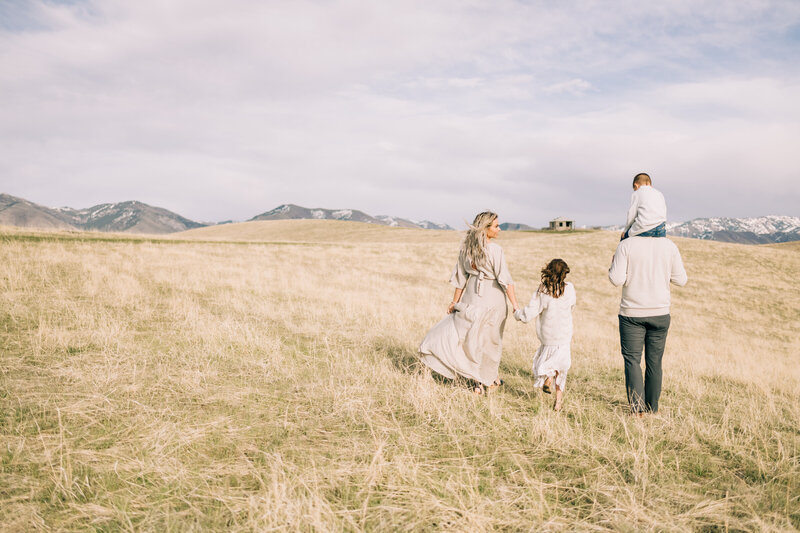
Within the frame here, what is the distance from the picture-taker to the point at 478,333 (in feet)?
20.0

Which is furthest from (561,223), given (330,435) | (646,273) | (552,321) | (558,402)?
(330,435)

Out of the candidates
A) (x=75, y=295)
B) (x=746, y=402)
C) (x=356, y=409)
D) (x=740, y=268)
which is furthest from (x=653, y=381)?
(x=740, y=268)

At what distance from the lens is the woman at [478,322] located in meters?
6.07

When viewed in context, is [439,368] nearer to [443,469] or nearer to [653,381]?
[443,469]

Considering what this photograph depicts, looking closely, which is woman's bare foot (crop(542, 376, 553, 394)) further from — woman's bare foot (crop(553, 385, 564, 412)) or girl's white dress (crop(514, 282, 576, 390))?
woman's bare foot (crop(553, 385, 564, 412))

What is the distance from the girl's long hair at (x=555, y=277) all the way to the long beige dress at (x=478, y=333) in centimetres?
69

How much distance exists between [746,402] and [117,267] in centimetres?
1834

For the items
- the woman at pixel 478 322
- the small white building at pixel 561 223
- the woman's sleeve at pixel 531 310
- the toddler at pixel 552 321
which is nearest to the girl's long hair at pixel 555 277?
the toddler at pixel 552 321

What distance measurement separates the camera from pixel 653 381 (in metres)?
5.87

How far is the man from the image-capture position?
5.70 metres

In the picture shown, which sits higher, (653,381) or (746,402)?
(653,381)

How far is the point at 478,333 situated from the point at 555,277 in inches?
58.1

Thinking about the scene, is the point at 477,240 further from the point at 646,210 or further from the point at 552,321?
the point at 646,210

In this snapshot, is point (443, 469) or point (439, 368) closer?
point (443, 469)
